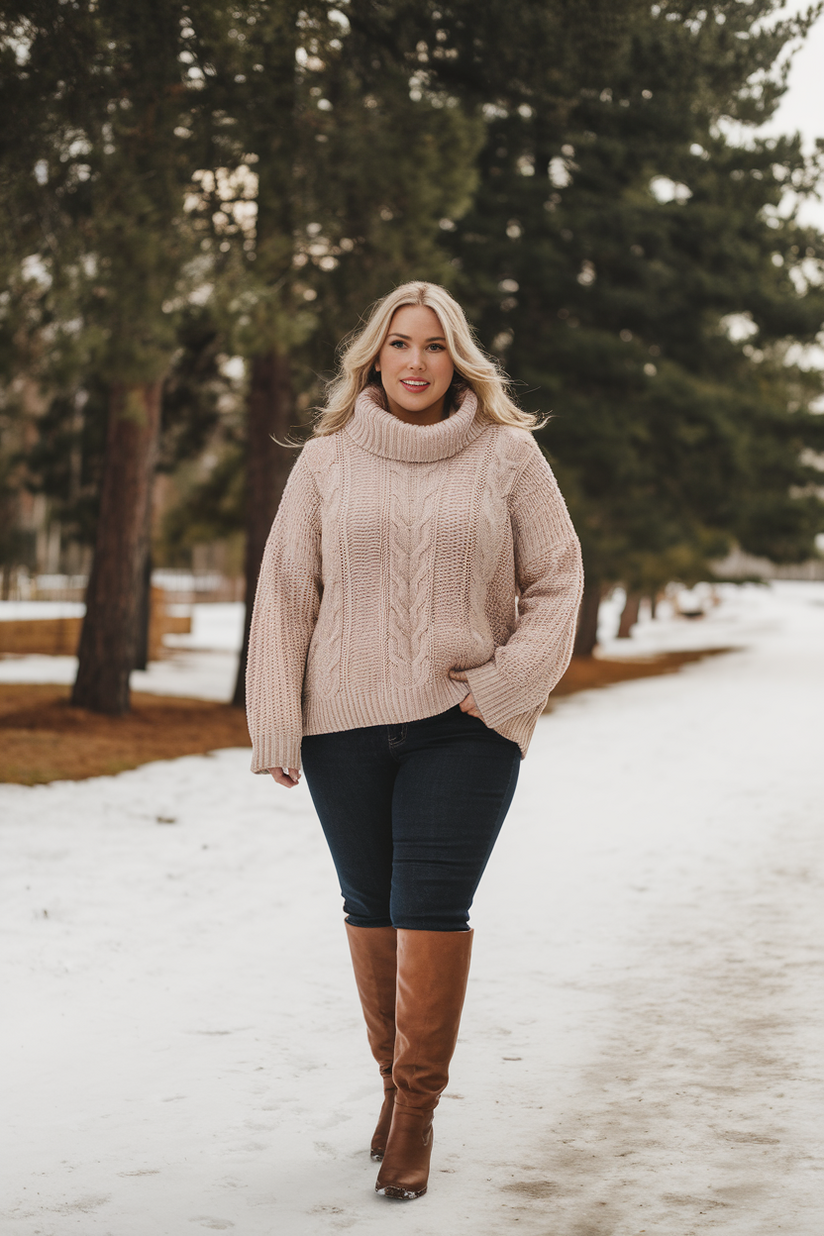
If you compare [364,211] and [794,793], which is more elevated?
[364,211]

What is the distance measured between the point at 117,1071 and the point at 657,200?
17488 mm

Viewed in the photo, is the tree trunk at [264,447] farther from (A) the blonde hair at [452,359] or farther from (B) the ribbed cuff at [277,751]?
(B) the ribbed cuff at [277,751]

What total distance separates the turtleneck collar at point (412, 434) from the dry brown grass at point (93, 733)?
572cm

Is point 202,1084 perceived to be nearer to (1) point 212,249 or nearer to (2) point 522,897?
(2) point 522,897

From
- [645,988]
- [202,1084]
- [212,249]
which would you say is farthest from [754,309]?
[202,1084]

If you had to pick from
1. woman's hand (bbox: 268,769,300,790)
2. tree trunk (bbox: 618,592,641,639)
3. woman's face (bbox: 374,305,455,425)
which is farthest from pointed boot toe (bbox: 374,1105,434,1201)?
tree trunk (bbox: 618,592,641,639)

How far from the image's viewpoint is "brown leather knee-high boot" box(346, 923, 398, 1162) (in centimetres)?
296

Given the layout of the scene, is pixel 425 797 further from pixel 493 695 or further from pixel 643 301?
pixel 643 301

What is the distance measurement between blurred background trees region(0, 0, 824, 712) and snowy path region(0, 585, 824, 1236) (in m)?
2.29

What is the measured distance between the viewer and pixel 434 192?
34.2ft

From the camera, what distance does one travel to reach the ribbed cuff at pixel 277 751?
9.24 feet

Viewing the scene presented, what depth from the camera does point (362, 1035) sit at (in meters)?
3.94

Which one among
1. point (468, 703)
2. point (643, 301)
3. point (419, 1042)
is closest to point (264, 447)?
point (643, 301)

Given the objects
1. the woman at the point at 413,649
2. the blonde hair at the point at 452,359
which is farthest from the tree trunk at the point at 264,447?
the woman at the point at 413,649
